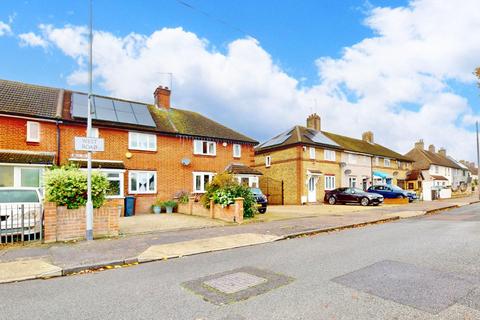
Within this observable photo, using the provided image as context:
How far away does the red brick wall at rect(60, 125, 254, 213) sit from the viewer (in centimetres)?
1825

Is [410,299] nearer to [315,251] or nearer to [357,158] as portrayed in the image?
[315,251]

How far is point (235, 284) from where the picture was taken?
543 centimetres

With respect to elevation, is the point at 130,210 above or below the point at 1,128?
below

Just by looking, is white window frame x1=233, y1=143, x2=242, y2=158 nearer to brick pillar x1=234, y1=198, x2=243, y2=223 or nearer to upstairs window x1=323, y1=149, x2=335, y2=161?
upstairs window x1=323, y1=149, x2=335, y2=161

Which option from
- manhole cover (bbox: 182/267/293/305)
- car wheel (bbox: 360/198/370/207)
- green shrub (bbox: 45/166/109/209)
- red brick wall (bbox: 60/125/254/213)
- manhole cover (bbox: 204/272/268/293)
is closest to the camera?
manhole cover (bbox: 182/267/293/305)

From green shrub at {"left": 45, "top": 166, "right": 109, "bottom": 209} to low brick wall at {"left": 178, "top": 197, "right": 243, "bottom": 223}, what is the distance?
578cm

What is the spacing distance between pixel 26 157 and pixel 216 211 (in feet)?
33.1

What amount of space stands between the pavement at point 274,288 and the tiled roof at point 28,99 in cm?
1403

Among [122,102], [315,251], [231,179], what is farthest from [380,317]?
[122,102]

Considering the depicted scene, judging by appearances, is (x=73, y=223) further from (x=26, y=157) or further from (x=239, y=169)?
(x=239, y=169)

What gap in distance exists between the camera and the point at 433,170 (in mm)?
52125

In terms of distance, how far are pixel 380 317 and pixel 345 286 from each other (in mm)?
1195

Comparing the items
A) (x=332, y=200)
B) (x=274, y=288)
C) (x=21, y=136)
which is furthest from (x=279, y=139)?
(x=274, y=288)

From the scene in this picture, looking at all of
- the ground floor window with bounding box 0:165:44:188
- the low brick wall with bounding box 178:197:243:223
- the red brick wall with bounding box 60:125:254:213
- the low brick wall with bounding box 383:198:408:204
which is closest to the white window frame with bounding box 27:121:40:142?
the red brick wall with bounding box 60:125:254:213
